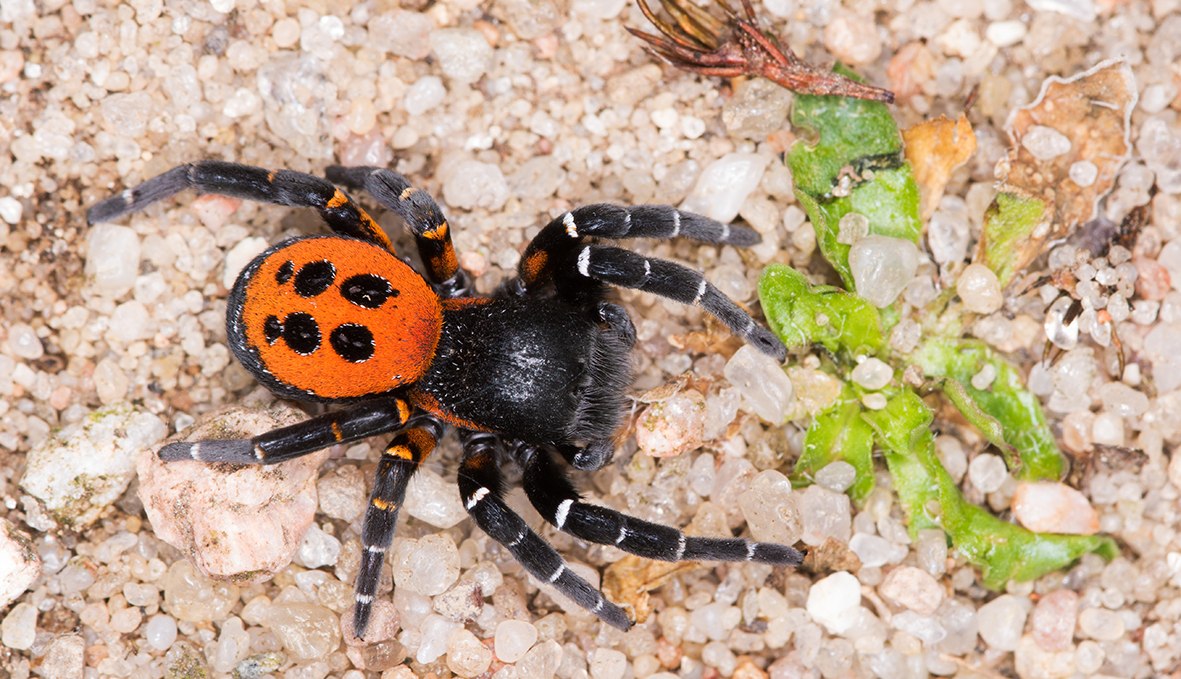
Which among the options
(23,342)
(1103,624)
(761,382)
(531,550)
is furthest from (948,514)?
(23,342)

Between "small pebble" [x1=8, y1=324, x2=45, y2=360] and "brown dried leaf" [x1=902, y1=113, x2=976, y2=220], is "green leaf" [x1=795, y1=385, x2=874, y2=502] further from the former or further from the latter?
"small pebble" [x1=8, y1=324, x2=45, y2=360]

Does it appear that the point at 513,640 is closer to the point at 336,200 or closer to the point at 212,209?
the point at 336,200

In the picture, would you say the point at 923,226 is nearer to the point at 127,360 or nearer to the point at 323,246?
the point at 323,246

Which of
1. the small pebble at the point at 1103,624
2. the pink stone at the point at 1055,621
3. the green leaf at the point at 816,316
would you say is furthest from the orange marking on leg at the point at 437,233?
the small pebble at the point at 1103,624

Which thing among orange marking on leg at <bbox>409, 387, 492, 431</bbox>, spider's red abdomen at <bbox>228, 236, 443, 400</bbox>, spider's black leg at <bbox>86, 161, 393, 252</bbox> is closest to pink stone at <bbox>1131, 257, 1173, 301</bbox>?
orange marking on leg at <bbox>409, 387, 492, 431</bbox>

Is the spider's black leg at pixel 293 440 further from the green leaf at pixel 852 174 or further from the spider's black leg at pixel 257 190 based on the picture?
the green leaf at pixel 852 174

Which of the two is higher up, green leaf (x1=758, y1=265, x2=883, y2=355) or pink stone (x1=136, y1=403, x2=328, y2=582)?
green leaf (x1=758, y1=265, x2=883, y2=355)

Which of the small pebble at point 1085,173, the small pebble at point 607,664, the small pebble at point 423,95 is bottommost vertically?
the small pebble at point 607,664
